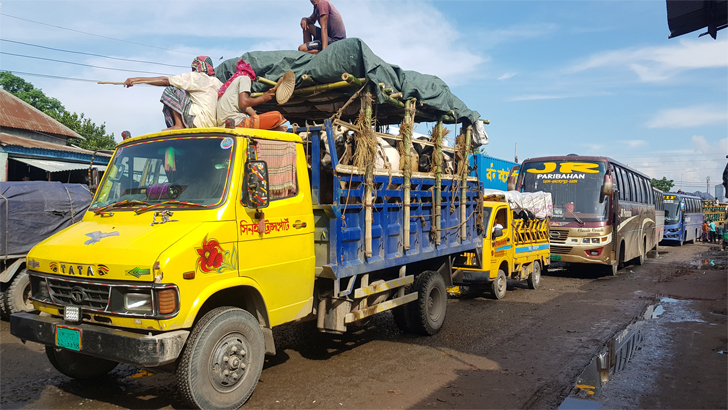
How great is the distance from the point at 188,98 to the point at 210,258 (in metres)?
2.68

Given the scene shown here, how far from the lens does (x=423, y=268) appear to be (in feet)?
23.9

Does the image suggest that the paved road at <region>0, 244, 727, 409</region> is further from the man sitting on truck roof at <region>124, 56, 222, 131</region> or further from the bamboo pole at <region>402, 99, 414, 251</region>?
the man sitting on truck roof at <region>124, 56, 222, 131</region>

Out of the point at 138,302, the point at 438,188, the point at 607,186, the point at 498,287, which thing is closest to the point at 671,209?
the point at 607,186

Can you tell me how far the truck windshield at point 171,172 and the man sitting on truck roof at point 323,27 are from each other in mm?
3145

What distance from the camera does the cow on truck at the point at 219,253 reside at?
12.3 feet

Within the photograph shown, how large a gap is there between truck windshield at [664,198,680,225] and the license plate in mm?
28246

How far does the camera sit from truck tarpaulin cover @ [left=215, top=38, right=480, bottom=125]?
5.76 meters

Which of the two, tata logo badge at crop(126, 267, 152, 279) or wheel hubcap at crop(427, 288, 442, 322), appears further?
wheel hubcap at crop(427, 288, 442, 322)

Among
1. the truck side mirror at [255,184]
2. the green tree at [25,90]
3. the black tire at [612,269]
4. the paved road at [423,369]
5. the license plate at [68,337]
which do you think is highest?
the green tree at [25,90]

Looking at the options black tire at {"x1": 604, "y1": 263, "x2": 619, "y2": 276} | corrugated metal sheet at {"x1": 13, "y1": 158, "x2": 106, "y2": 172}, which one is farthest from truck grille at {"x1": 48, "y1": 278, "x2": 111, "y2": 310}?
corrugated metal sheet at {"x1": 13, "y1": 158, "x2": 106, "y2": 172}

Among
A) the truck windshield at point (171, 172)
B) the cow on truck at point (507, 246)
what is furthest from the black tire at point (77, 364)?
the cow on truck at point (507, 246)

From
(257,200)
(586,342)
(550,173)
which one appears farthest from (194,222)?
(550,173)

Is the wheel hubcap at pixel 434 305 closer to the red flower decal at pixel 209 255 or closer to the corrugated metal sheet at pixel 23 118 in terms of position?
the red flower decal at pixel 209 255

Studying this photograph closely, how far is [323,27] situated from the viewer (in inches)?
290
